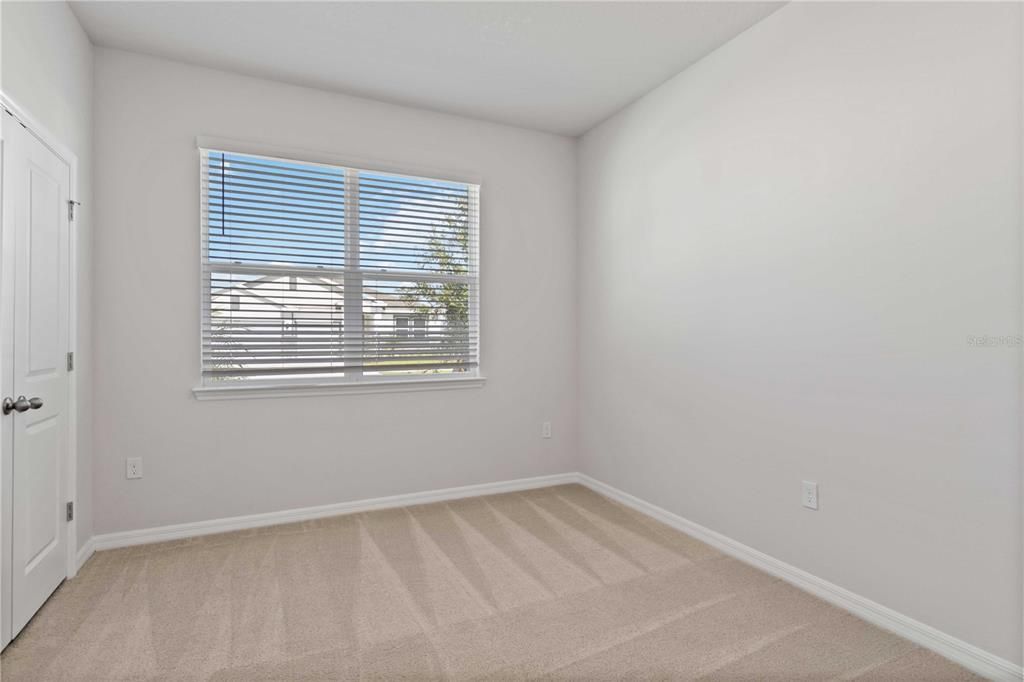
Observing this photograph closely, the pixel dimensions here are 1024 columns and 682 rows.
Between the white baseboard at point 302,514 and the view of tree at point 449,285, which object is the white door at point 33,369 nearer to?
the white baseboard at point 302,514

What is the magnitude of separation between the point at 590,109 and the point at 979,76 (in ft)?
7.25

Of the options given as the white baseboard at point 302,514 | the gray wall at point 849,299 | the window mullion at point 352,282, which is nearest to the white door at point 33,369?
the white baseboard at point 302,514

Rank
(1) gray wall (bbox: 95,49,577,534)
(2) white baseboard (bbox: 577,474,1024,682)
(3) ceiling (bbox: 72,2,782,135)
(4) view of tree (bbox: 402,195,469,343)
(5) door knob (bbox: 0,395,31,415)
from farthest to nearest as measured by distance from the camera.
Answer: (4) view of tree (bbox: 402,195,469,343) < (1) gray wall (bbox: 95,49,577,534) < (3) ceiling (bbox: 72,2,782,135) < (5) door knob (bbox: 0,395,31,415) < (2) white baseboard (bbox: 577,474,1024,682)

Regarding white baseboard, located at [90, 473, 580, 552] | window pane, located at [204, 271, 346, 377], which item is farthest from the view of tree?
white baseboard, located at [90, 473, 580, 552]

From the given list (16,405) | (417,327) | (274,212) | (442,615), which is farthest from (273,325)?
(442,615)

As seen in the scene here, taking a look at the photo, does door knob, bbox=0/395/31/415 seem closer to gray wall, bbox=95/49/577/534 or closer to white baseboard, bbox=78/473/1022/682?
gray wall, bbox=95/49/577/534

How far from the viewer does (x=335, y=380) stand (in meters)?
3.46

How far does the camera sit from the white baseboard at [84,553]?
2.60 metres

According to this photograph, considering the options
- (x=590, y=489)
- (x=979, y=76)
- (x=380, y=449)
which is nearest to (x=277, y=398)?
(x=380, y=449)

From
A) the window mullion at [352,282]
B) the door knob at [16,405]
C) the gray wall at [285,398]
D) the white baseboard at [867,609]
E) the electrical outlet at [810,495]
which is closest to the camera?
the white baseboard at [867,609]

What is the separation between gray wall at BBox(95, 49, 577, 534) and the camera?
9.59 ft

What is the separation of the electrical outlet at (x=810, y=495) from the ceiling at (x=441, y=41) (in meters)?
2.23

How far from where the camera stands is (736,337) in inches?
111

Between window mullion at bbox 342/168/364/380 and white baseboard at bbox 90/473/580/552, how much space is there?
0.84m
